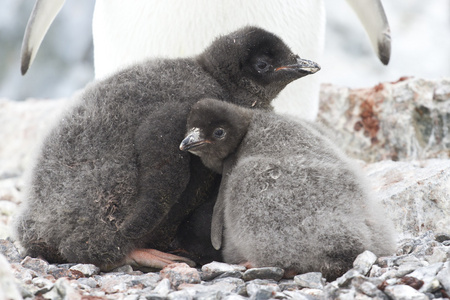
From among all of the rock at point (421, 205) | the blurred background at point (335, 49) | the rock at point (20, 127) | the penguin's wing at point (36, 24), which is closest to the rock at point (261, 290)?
the rock at point (421, 205)

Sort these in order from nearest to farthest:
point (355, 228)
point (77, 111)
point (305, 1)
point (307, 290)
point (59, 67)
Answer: point (307, 290)
point (355, 228)
point (77, 111)
point (305, 1)
point (59, 67)

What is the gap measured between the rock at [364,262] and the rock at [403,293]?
201 mm

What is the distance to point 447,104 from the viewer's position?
16.2 ft

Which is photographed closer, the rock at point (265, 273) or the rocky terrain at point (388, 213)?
the rocky terrain at point (388, 213)

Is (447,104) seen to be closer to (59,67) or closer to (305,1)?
(305,1)

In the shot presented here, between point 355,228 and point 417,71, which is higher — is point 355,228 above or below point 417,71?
below

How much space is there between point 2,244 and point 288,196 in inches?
49.1

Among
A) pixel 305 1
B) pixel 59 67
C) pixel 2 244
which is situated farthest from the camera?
pixel 59 67

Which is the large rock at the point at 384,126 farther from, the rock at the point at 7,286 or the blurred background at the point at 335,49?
the rock at the point at 7,286

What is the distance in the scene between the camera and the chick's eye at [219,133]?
7.94 ft

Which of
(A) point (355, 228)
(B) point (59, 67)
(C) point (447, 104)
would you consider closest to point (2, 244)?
(A) point (355, 228)

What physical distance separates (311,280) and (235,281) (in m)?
0.25

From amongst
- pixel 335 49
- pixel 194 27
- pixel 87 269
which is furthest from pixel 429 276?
pixel 335 49

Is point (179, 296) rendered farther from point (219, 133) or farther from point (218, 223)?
point (219, 133)
